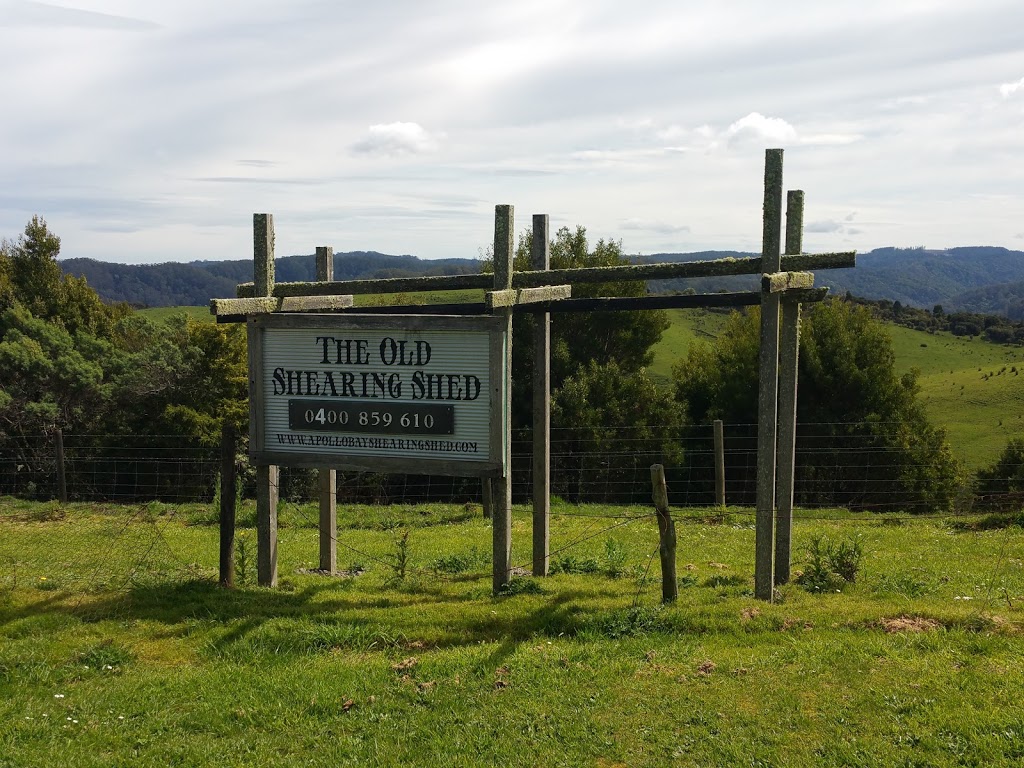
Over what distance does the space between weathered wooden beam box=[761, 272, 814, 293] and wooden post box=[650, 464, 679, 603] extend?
7.00 feet

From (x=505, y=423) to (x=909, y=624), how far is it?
439 centimetres

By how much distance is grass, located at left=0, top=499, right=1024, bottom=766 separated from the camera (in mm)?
6133

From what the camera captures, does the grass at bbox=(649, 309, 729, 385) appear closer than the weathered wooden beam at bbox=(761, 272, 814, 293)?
No

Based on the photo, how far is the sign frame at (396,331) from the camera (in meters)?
9.29

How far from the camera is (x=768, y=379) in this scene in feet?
29.7

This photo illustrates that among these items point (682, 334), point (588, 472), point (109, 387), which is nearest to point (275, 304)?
point (588, 472)

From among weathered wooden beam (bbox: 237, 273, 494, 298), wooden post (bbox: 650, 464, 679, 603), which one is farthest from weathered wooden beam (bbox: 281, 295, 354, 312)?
wooden post (bbox: 650, 464, 679, 603)

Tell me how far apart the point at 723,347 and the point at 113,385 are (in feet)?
91.7

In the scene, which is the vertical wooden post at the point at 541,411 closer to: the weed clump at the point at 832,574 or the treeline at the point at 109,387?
the weed clump at the point at 832,574

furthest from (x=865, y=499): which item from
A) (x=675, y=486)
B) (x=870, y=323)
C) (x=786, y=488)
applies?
(x=786, y=488)

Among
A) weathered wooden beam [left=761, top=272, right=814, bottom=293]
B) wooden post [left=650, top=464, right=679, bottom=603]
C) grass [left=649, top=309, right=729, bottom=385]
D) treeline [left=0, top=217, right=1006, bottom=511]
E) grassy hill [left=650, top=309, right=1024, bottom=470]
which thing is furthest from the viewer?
grass [left=649, top=309, right=729, bottom=385]

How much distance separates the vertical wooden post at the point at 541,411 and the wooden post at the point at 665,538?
6.13 ft

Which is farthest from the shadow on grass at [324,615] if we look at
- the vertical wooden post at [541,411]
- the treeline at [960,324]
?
the treeline at [960,324]

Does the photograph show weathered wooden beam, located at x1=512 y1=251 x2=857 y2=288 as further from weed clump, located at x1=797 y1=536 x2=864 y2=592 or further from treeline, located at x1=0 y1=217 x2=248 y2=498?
treeline, located at x1=0 y1=217 x2=248 y2=498
